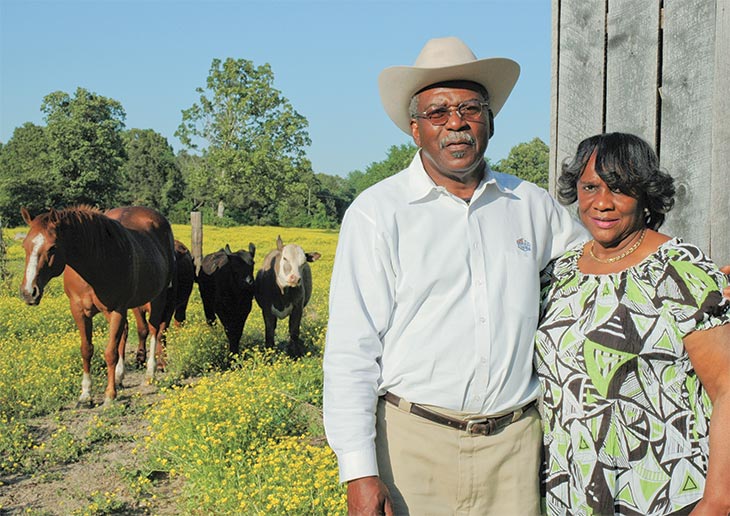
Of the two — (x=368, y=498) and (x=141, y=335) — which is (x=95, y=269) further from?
(x=368, y=498)

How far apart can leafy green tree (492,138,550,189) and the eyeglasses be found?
69.1m

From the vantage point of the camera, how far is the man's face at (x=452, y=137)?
2.67m

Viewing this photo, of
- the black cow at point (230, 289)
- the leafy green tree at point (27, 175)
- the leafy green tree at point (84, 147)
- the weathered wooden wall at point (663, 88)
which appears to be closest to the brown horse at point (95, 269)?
the black cow at point (230, 289)

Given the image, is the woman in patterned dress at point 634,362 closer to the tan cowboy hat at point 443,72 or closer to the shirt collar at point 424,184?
the shirt collar at point 424,184

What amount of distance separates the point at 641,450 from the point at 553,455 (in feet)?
1.10

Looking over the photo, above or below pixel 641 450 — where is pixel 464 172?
above

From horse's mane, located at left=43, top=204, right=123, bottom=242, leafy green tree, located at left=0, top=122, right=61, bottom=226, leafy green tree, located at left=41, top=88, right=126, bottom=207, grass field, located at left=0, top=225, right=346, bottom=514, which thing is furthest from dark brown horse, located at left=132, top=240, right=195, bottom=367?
leafy green tree, located at left=41, top=88, right=126, bottom=207

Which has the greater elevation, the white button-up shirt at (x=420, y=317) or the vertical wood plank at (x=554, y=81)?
the vertical wood plank at (x=554, y=81)

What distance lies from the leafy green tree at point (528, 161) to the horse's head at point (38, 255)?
65.1 meters

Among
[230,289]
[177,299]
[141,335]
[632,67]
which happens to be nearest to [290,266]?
[230,289]

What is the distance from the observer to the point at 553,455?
102 inches

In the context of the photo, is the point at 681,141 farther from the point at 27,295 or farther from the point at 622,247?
the point at 27,295

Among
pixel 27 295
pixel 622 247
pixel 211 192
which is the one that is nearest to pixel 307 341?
pixel 27 295

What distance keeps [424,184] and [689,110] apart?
1242 mm
